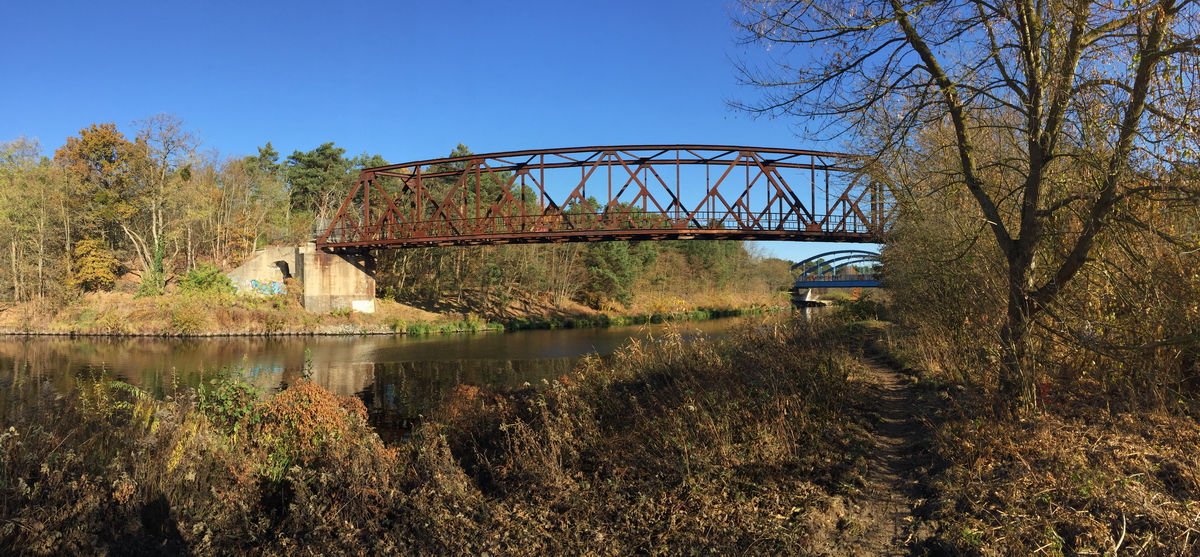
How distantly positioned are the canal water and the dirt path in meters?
5.34

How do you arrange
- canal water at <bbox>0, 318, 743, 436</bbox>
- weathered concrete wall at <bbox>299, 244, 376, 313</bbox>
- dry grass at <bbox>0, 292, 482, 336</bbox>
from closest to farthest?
canal water at <bbox>0, 318, 743, 436</bbox> → dry grass at <bbox>0, 292, 482, 336</bbox> → weathered concrete wall at <bbox>299, 244, 376, 313</bbox>

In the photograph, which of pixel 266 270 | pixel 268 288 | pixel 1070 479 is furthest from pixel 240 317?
pixel 1070 479

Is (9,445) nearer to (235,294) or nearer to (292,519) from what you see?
(292,519)

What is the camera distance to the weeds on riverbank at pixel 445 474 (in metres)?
5.43

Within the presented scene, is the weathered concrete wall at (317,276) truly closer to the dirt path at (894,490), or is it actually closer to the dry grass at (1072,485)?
the dirt path at (894,490)

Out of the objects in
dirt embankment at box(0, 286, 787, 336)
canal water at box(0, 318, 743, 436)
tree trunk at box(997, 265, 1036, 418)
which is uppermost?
tree trunk at box(997, 265, 1036, 418)

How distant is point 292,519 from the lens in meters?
6.18

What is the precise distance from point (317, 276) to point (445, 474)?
1454 inches

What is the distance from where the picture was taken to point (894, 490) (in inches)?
227

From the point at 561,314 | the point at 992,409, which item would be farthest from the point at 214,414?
the point at 561,314

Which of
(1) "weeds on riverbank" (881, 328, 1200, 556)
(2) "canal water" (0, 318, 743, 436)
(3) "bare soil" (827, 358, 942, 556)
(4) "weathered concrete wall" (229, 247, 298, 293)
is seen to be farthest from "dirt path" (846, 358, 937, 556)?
(4) "weathered concrete wall" (229, 247, 298, 293)

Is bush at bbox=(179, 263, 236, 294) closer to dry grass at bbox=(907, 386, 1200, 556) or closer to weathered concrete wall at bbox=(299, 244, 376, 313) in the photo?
weathered concrete wall at bbox=(299, 244, 376, 313)

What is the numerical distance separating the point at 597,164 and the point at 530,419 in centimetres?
2692

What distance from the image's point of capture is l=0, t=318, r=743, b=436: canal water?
55.2 ft
